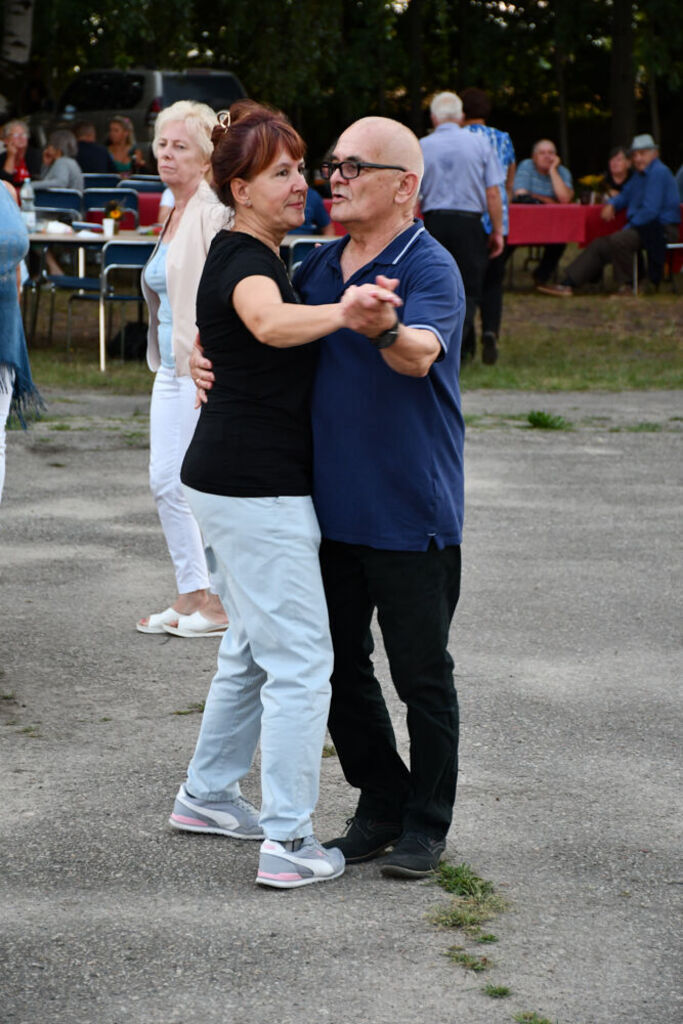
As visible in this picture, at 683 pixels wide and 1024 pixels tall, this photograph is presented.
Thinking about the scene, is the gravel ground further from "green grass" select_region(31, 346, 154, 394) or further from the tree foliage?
the tree foliage

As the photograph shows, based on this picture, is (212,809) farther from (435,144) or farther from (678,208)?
(678,208)

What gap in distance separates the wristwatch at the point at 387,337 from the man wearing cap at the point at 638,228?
1625 centimetres

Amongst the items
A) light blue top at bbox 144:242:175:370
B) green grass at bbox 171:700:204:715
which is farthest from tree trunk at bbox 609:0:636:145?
green grass at bbox 171:700:204:715

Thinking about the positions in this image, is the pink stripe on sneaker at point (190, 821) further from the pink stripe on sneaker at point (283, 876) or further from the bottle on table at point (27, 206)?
the bottle on table at point (27, 206)

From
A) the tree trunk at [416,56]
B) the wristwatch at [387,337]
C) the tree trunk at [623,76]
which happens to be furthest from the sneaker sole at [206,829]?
the tree trunk at [416,56]

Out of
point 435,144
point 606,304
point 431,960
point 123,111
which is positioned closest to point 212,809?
point 431,960

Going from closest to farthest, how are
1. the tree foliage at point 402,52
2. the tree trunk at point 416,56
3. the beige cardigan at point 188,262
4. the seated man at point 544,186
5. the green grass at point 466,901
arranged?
1. the green grass at point 466,901
2. the beige cardigan at point 188,262
3. the seated man at point 544,186
4. the tree foliage at point 402,52
5. the tree trunk at point 416,56

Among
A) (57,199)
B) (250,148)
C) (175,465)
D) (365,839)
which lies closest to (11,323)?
(175,465)

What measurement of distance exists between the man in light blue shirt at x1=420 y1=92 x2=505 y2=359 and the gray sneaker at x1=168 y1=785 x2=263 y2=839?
27.7 feet

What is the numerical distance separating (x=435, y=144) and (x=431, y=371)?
908cm

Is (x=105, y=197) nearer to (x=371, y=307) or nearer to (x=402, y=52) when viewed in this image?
(x=371, y=307)

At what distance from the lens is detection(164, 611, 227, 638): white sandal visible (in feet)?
19.8

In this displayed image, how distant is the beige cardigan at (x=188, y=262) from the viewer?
5.54 metres

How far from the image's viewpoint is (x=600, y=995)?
10.7 ft
